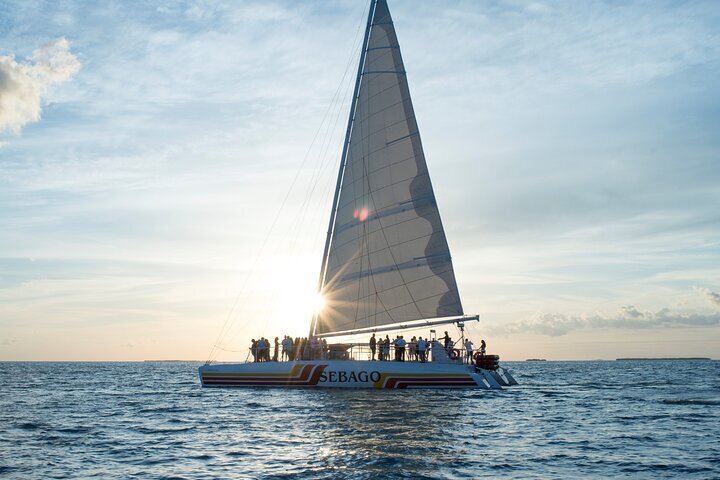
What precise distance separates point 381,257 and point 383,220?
179 centimetres

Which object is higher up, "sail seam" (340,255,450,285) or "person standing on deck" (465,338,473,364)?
"sail seam" (340,255,450,285)

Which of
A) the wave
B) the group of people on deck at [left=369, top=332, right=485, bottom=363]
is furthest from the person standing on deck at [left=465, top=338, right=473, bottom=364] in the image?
the wave

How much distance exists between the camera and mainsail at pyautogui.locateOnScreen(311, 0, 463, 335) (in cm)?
3241

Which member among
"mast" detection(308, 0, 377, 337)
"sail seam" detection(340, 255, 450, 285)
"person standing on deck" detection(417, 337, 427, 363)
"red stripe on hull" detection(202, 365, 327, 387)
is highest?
"mast" detection(308, 0, 377, 337)

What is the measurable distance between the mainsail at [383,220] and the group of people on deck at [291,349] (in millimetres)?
764

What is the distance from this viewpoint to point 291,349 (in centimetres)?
3416

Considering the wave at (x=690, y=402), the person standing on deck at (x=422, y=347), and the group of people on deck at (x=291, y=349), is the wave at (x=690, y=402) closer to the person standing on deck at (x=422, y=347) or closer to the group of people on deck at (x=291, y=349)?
the person standing on deck at (x=422, y=347)

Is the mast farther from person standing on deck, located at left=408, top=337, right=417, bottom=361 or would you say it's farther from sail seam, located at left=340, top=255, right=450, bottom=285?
person standing on deck, located at left=408, top=337, right=417, bottom=361

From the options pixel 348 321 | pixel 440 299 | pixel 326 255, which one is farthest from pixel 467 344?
pixel 326 255

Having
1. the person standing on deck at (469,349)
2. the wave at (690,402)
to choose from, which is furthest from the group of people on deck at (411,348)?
the wave at (690,402)

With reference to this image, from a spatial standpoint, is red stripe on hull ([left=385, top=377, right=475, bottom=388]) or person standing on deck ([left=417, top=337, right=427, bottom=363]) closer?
red stripe on hull ([left=385, top=377, right=475, bottom=388])

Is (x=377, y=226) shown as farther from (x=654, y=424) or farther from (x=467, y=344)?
(x=654, y=424)

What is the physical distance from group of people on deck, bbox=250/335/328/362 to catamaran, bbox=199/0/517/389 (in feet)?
0.77

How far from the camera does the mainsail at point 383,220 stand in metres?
32.4
